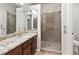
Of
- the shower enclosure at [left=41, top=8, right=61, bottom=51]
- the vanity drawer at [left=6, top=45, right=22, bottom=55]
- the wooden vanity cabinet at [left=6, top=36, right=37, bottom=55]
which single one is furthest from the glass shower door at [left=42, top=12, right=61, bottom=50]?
the vanity drawer at [left=6, top=45, right=22, bottom=55]

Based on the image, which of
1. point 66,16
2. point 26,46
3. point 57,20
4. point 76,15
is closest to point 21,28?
point 26,46

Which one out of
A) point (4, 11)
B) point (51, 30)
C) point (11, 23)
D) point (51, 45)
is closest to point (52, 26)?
point (51, 30)

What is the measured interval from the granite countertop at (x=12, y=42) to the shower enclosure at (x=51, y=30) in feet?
0.59

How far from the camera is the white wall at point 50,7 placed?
1.65 m

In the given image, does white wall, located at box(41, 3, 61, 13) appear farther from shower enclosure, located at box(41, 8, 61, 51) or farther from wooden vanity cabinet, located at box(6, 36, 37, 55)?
wooden vanity cabinet, located at box(6, 36, 37, 55)

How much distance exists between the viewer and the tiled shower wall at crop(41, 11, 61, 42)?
1.65 metres

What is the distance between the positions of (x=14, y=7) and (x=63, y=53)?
2.92 feet

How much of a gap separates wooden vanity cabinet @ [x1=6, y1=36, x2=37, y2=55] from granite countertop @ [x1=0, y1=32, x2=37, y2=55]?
4cm

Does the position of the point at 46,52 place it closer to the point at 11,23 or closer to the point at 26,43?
the point at 26,43

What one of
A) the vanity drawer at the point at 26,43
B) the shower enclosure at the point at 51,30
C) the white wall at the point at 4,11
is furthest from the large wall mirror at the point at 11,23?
the shower enclosure at the point at 51,30

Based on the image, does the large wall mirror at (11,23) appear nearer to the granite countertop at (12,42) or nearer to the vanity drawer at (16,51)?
the granite countertop at (12,42)

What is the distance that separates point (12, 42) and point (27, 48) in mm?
222
